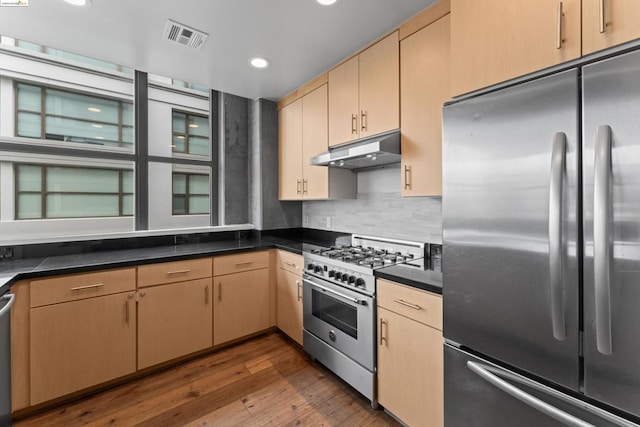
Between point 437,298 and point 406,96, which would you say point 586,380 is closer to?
point 437,298

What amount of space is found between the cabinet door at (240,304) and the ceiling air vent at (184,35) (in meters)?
1.87

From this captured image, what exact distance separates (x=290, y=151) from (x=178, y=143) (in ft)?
4.14

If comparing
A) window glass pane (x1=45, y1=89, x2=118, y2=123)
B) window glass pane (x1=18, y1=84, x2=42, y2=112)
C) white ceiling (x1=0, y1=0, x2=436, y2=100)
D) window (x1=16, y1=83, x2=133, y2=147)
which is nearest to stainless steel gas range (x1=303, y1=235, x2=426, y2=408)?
white ceiling (x1=0, y1=0, x2=436, y2=100)

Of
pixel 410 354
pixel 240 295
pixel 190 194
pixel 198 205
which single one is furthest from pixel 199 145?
pixel 410 354

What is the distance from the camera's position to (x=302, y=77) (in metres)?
2.69

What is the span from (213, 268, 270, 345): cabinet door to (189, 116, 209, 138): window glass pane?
177 centimetres

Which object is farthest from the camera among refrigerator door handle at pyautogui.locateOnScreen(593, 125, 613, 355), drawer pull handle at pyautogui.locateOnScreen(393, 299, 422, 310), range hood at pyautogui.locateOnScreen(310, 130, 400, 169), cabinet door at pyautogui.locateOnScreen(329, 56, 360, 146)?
cabinet door at pyautogui.locateOnScreen(329, 56, 360, 146)

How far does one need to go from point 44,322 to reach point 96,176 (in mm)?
1433

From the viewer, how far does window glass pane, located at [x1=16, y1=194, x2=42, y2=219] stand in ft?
7.82

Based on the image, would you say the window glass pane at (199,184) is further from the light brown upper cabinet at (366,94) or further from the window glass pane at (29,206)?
the light brown upper cabinet at (366,94)

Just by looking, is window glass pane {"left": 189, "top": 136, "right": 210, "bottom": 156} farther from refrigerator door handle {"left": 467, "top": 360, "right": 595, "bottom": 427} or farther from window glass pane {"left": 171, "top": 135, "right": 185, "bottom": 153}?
refrigerator door handle {"left": 467, "top": 360, "right": 595, "bottom": 427}

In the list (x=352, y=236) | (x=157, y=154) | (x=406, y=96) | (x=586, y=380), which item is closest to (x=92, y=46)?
(x=157, y=154)

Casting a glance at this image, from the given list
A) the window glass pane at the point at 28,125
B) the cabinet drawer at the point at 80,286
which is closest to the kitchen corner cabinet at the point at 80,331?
the cabinet drawer at the point at 80,286

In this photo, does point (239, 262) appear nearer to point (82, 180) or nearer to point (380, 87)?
point (82, 180)
